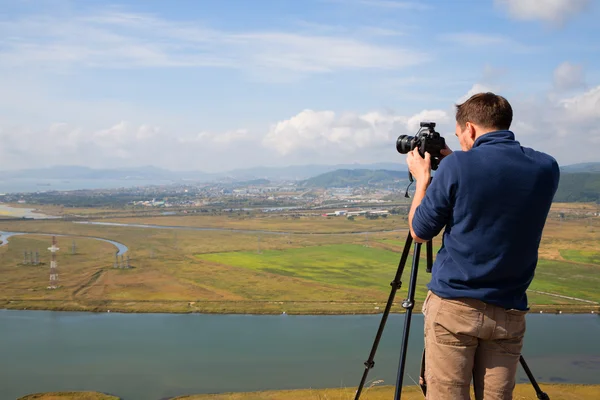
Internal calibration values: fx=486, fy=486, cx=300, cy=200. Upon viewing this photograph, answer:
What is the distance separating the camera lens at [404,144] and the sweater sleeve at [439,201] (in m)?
0.55

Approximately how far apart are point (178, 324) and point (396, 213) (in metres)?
63.0

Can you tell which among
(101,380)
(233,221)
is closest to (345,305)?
(101,380)

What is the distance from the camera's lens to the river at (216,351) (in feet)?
50.7

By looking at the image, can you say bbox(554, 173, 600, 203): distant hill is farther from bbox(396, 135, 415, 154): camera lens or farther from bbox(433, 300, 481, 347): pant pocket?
bbox(433, 300, 481, 347): pant pocket

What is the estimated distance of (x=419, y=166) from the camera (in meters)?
2.18

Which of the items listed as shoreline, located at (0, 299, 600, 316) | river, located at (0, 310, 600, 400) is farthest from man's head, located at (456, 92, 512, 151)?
shoreline, located at (0, 299, 600, 316)

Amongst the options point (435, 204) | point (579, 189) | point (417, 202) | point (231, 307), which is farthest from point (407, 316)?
point (579, 189)

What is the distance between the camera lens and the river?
608 inches

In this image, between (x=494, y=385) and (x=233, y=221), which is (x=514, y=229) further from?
(x=233, y=221)

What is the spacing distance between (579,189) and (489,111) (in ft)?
423

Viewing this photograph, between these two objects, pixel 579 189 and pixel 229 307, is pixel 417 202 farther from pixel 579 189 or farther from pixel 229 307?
pixel 579 189

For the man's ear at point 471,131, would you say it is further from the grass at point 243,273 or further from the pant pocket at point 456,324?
the grass at point 243,273

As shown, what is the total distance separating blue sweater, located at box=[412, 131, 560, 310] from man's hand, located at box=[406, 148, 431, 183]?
275 mm

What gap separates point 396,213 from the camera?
267 ft
